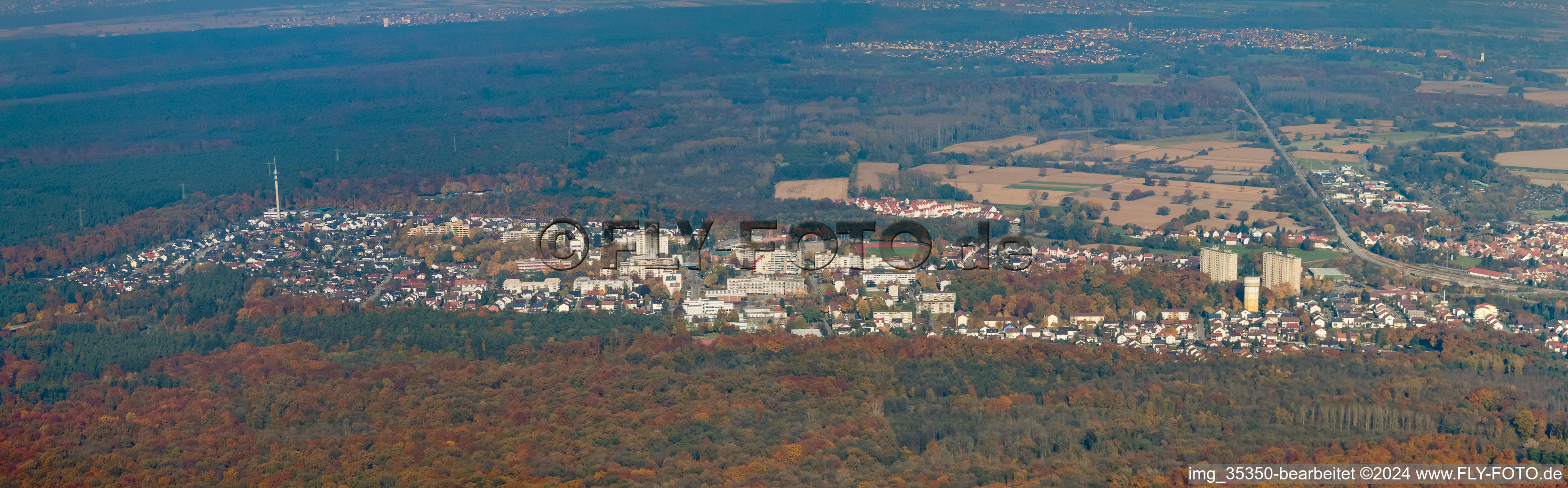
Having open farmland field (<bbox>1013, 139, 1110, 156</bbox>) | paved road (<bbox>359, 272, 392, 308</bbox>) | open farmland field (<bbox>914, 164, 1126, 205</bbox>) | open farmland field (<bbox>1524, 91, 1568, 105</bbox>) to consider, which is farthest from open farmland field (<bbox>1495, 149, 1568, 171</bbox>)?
paved road (<bbox>359, 272, 392, 308</bbox>)

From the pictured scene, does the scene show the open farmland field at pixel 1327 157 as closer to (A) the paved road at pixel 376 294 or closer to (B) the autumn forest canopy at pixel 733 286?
(B) the autumn forest canopy at pixel 733 286

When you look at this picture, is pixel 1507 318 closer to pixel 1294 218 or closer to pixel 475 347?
pixel 1294 218

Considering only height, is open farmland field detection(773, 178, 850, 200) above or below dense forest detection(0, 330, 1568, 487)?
above

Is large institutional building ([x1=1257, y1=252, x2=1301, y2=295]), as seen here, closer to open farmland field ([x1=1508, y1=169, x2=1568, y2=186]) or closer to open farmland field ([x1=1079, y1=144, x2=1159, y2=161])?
open farmland field ([x1=1508, y1=169, x2=1568, y2=186])

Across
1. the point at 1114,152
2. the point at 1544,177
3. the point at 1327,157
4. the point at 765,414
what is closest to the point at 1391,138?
the point at 1327,157

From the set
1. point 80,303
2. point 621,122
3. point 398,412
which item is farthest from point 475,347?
point 621,122

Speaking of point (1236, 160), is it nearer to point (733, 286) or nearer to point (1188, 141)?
point (1188, 141)
